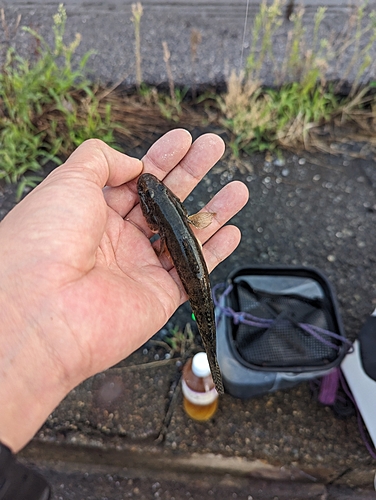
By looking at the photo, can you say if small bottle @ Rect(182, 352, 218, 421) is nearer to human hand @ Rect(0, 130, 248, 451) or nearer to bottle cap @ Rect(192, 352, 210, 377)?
bottle cap @ Rect(192, 352, 210, 377)

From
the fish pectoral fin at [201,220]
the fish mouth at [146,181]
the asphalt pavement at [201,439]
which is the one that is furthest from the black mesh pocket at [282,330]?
the fish mouth at [146,181]

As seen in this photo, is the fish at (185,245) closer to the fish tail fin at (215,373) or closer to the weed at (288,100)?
the fish tail fin at (215,373)

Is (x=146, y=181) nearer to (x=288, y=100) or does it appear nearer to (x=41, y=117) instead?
(x=41, y=117)

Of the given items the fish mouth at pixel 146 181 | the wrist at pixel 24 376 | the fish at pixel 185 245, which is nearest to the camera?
the wrist at pixel 24 376

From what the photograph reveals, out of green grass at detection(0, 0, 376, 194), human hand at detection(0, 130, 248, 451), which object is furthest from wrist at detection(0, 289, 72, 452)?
green grass at detection(0, 0, 376, 194)

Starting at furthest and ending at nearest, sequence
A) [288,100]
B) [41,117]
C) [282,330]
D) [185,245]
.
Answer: [288,100] < [41,117] < [282,330] < [185,245]

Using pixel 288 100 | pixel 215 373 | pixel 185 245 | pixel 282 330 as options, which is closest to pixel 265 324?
pixel 282 330
